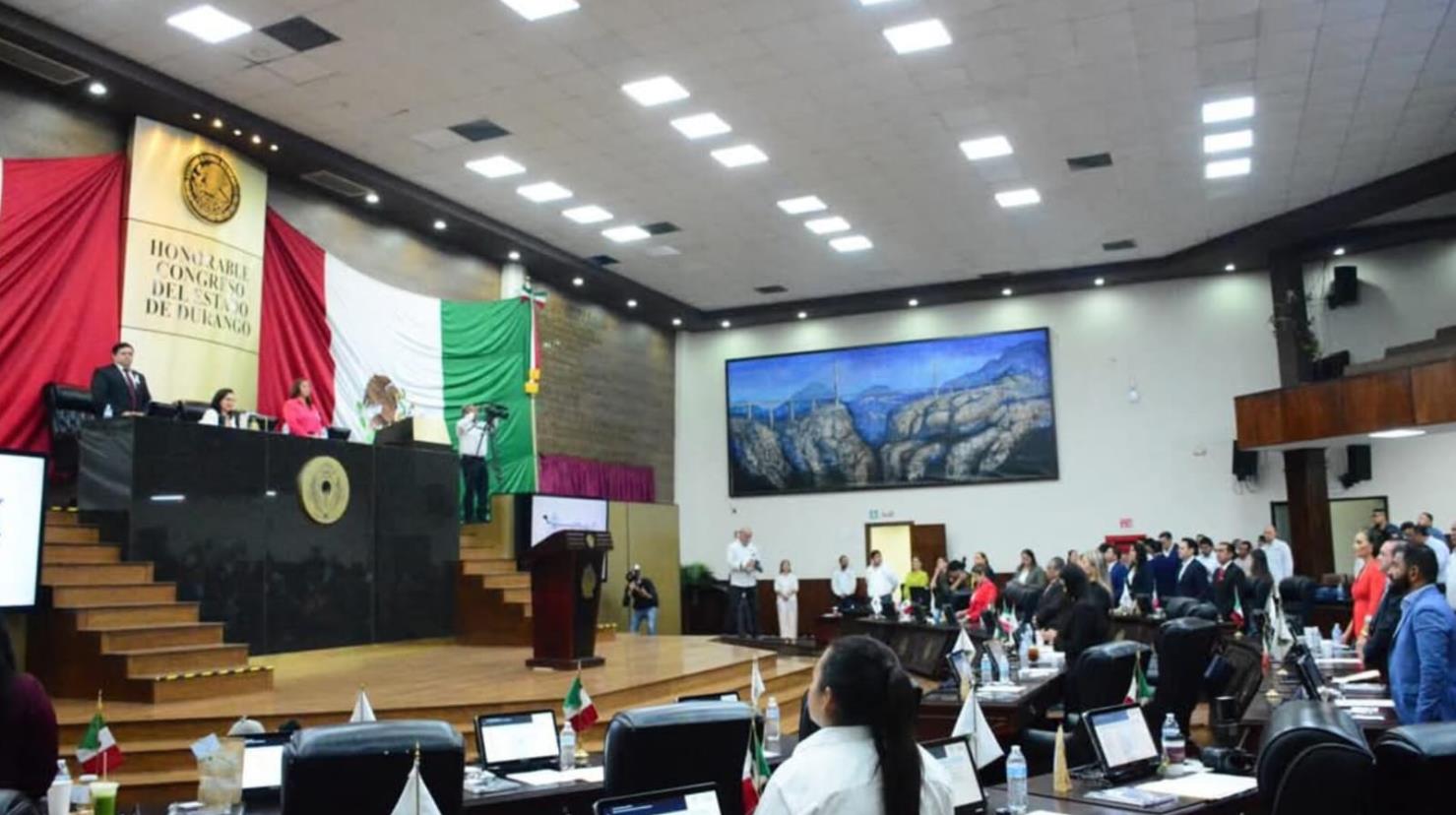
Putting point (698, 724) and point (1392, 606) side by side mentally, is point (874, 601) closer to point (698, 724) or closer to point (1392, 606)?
point (1392, 606)

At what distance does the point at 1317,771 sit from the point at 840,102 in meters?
10.2

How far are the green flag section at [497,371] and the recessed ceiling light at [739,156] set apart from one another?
4.67m

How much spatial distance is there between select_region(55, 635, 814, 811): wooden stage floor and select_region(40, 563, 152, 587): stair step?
0.92 m

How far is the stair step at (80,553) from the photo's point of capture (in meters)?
8.34

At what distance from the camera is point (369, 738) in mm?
2971

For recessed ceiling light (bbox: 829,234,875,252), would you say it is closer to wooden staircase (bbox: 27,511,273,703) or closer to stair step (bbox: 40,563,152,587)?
wooden staircase (bbox: 27,511,273,703)

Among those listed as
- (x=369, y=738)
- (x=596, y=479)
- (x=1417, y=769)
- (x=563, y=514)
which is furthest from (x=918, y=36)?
(x=596, y=479)

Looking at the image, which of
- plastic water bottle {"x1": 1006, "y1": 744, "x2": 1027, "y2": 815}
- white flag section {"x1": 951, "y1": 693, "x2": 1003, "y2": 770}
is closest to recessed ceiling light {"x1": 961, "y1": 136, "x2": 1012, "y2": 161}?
white flag section {"x1": 951, "y1": 693, "x2": 1003, "y2": 770}

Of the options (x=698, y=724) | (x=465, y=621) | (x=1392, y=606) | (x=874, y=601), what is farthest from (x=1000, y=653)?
(x=465, y=621)

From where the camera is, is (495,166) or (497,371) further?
(497,371)

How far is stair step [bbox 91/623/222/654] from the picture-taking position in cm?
799

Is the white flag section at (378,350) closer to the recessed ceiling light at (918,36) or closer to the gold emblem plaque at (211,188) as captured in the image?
the gold emblem plaque at (211,188)

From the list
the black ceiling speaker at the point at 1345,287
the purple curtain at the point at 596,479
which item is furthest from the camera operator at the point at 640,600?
the black ceiling speaker at the point at 1345,287

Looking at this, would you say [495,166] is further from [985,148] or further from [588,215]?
[985,148]
